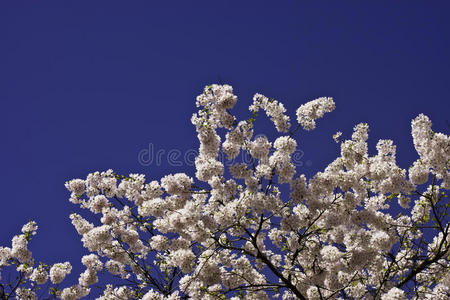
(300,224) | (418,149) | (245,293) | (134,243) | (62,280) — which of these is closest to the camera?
(418,149)

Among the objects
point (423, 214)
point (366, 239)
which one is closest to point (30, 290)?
point (366, 239)

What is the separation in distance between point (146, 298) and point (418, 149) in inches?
272

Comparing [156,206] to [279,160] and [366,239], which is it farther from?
[366,239]

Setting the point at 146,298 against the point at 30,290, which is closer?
the point at 146,298

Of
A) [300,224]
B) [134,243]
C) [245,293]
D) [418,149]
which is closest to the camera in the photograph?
[418,149]

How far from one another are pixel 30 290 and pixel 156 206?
7109 mm

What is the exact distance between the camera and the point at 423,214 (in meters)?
9.44

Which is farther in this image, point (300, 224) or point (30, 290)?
point (30, 290)

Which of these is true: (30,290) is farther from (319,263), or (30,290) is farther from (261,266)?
(319,263)

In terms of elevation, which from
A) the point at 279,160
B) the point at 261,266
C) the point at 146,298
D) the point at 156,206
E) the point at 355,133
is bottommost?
the point at 146,298

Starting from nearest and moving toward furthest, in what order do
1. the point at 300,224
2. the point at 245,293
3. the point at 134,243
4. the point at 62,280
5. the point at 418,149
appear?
the point at 418,149 → the point at 300,224 → the point at 245,293 → the point at 134,243 → the point at 62,280

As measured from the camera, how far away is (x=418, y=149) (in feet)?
27.4

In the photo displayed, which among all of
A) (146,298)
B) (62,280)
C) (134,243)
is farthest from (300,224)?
(62,280)

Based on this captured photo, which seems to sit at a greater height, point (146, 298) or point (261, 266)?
point (261, 266)
